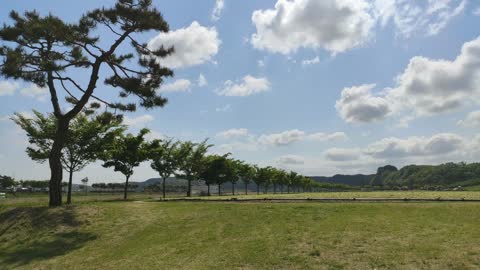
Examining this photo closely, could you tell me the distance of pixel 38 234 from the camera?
57.7 feet

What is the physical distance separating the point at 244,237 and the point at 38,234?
9019 mm

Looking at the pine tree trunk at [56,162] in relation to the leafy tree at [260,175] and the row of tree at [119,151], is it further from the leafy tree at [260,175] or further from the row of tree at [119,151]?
the leafy tree at [260,175]

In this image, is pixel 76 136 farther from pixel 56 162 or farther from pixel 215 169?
pixel 215 169

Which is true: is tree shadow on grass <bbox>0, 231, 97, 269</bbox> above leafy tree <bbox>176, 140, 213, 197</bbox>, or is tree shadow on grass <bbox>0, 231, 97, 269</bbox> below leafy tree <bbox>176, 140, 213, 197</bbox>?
below

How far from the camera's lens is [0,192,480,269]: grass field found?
39.7ft

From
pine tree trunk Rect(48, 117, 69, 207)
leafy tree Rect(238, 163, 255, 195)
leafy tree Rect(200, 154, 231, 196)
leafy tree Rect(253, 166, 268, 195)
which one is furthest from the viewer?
leafy tree Rect(253, 166, 268, 195)

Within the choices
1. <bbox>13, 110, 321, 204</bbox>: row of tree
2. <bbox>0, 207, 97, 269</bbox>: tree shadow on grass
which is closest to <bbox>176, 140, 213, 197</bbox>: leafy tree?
<bbox>13, 110, 321, 204</bbox>: row of tree

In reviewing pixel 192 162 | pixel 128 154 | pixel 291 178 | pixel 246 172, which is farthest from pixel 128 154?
pixel 291 178

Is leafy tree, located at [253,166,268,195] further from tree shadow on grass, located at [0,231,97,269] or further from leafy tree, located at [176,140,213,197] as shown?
tree shadow on grass, located at [0,231,97,269]

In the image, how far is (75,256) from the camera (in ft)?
48.8

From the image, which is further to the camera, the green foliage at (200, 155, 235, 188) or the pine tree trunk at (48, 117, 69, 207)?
the green foliage at (200, 155, 235, 188)

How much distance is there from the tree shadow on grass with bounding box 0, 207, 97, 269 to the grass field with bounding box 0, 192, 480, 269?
0.15 feet

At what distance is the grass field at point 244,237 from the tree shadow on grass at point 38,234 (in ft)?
0.15

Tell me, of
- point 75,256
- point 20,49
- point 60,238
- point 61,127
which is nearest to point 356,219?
point 75,256
